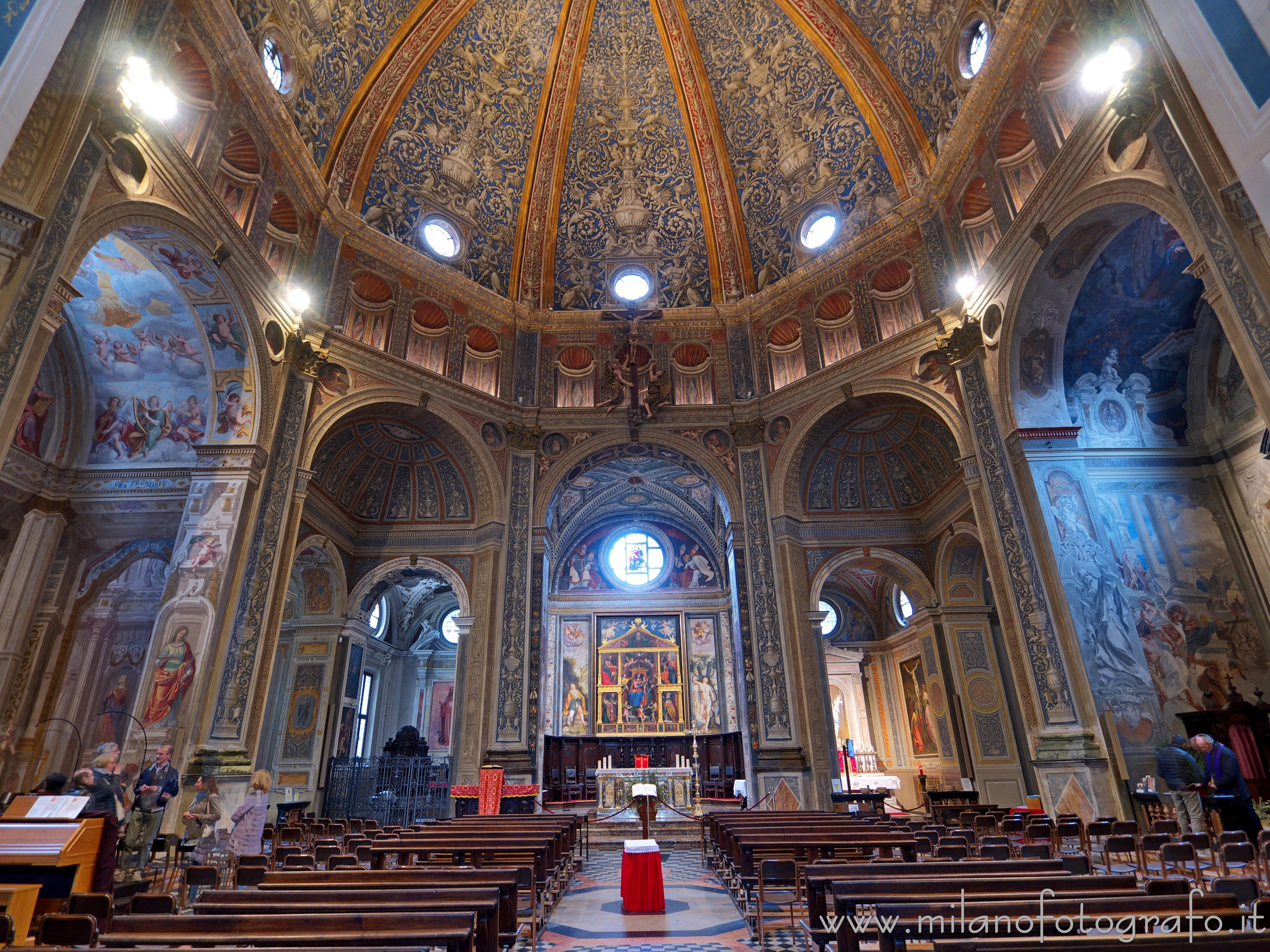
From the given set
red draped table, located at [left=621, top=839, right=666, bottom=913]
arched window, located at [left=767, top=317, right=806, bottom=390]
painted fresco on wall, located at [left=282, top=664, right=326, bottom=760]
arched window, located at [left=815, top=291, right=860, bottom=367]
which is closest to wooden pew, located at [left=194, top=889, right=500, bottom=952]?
red draped table, located at [left=621, top=839, right=666, bottom=913]

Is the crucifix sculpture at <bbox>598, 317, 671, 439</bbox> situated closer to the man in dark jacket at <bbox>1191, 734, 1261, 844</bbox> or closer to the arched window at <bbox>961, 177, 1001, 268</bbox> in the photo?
the arched window at <bbox>961, 177, 1001, 268</bbox>

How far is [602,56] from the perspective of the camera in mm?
20359

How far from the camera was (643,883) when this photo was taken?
795cm

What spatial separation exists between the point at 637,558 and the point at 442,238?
44.2ft

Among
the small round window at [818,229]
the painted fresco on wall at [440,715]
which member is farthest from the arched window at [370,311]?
the painted fresco on wall at [440,715]

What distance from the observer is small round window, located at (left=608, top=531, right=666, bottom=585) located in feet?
86.8

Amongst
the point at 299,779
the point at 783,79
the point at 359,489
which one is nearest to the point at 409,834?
the point at 299,779

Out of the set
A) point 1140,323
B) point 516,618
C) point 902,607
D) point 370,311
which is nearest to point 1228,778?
point 1140,323

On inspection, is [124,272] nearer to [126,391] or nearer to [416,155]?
[126,391]

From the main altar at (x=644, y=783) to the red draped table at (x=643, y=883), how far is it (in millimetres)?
11451

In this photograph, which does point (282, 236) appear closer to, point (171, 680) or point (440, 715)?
point (171, 680)

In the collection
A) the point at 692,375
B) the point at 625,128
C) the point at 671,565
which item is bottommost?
the point at 671,565

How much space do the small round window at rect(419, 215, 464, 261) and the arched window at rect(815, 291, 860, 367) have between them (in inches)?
405

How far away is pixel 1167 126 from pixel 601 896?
40.1ft
